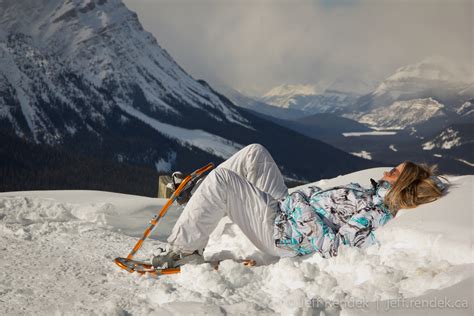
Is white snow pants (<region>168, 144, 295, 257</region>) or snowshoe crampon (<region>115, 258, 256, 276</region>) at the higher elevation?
white snow pants (<region>168, 144, 295, 257</region>)

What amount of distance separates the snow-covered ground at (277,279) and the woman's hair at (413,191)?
0.35ft

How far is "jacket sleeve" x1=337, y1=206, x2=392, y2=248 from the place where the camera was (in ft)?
12.5

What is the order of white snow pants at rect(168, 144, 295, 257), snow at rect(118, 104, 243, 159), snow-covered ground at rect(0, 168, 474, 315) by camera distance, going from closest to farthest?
snow-covered ground at rect(0, 168, 474, 315)
white snow pants at rect(168, 144, 295, 257)
snow at rect(118, 104, 243, 159)

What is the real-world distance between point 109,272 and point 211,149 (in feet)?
551

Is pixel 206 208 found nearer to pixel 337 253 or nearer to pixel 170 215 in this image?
pixel 337 253

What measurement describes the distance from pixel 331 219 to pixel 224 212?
928mm

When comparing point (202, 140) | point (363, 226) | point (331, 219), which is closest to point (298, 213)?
point (331, 219)

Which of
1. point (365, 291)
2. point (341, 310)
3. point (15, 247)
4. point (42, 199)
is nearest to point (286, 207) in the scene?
point (365, 291)

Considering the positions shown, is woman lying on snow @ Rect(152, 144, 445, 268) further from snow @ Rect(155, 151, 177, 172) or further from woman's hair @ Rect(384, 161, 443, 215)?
snow @ Rect(155, 151, 177, 172)

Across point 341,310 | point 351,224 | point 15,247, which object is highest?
point 351,224

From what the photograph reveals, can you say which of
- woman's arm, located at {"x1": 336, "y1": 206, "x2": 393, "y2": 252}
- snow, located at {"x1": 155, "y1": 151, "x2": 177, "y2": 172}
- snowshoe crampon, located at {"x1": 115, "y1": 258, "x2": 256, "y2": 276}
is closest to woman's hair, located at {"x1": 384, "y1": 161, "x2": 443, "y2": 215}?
woman's arm, located at {"x1": 336, "y1": 206, "x2": 393, "y2": 252}

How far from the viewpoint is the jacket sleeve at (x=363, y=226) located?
12.5ft

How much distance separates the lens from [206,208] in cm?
395

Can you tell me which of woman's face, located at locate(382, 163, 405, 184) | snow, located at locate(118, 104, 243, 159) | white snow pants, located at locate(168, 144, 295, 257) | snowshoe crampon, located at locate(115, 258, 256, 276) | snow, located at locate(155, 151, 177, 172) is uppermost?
woman's face, located at locate(382, 163, 405, 184)
